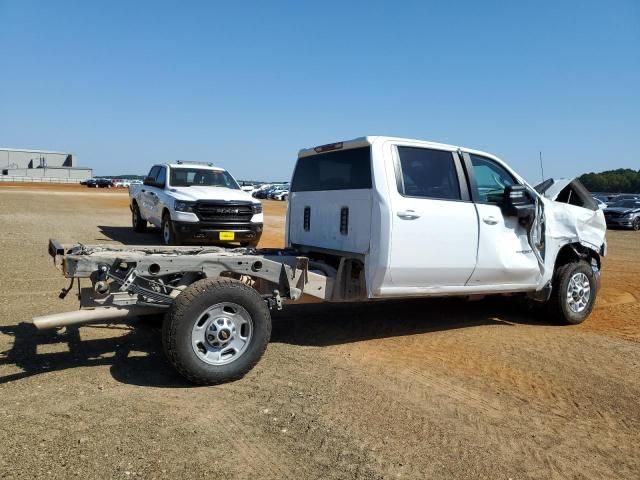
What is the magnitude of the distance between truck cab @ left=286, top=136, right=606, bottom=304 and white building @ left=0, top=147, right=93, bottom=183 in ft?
371

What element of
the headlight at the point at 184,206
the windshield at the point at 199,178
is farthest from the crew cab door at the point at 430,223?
the windshield at the point at 199,178

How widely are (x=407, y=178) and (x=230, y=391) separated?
2633 mm

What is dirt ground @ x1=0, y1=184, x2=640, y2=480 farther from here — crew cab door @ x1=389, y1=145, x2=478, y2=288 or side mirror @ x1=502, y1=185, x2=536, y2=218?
side mirror @ x1=502, y1=185, x2=536, y2=218

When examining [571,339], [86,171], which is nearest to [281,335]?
[571,339]

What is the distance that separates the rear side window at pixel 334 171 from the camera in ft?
17.8

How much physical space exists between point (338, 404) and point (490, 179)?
3272mm

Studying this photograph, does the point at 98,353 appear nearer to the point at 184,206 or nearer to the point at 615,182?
the point at 184,206

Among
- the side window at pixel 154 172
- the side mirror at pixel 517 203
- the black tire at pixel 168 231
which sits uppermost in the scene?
the side window at pixel 154 172

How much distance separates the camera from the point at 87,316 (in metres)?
4.32

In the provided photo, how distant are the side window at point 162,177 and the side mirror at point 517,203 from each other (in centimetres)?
894

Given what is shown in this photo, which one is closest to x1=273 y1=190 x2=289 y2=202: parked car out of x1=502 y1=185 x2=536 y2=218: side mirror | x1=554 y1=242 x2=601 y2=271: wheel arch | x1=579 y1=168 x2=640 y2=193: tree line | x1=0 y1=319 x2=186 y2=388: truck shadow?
x1=554 y1=242 x2=601 y2=271: wheel arch

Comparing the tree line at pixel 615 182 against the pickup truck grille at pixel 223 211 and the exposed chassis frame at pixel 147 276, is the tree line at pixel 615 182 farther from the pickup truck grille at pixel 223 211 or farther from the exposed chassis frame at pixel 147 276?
the exposed chassis frame at pixel 147 276

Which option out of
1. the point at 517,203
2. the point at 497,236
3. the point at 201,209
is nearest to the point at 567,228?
the point at 517,203

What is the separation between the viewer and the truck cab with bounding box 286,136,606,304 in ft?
17.3
